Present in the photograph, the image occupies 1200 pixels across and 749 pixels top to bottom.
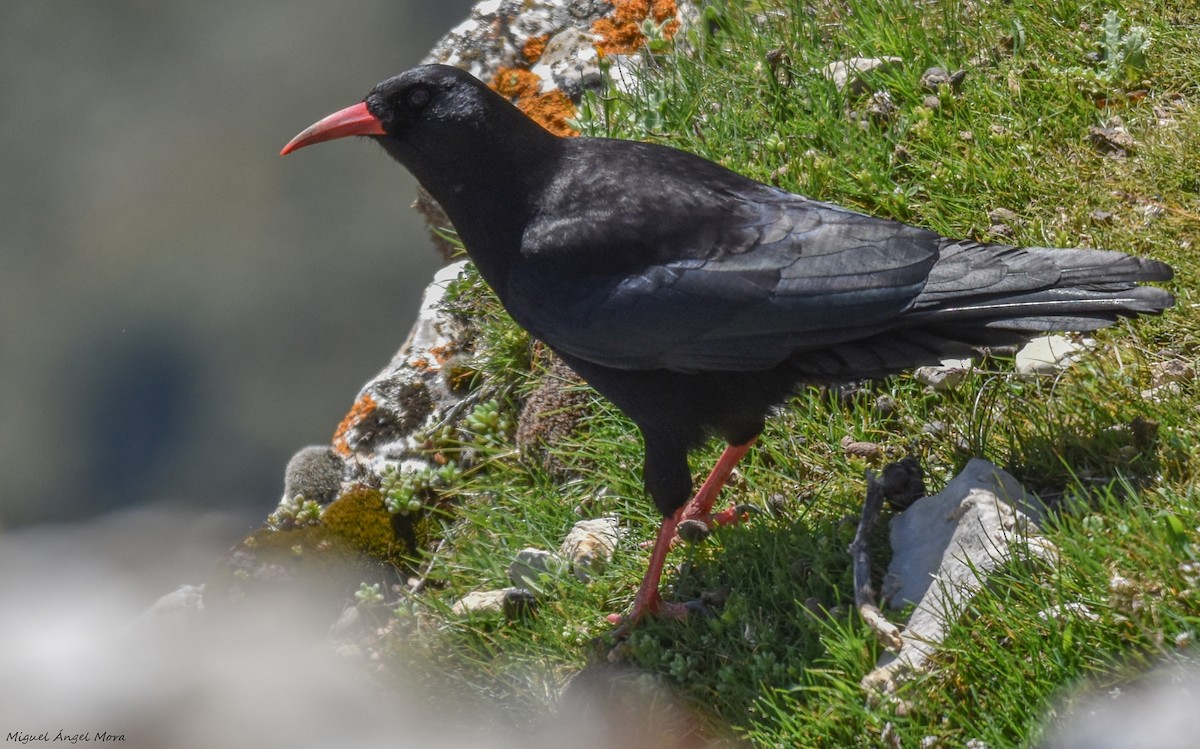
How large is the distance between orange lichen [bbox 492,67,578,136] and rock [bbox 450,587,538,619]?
2653 mm

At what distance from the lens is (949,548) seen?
125 inches

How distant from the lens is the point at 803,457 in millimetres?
4086

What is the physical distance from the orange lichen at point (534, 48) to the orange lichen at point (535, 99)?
135 mm

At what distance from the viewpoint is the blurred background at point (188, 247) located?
28.4ft

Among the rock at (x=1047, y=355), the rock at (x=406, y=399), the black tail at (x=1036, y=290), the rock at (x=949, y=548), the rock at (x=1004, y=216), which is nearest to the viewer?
the rock at (x=949, y=548)

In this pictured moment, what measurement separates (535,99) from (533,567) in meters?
2.93

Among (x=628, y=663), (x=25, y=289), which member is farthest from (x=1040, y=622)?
(x=25, y=289)

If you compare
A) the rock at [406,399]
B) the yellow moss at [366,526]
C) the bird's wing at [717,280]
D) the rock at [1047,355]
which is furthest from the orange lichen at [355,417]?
the rock at [1047,355]

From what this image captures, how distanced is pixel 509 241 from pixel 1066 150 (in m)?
2.28

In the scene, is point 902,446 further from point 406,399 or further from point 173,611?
point 173,611

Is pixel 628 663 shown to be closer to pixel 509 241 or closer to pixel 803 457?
pixel 803 457

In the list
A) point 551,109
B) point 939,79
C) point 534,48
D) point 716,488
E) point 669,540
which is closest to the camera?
point 669,540

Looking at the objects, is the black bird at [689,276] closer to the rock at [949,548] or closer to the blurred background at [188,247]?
the rock at [949,548]

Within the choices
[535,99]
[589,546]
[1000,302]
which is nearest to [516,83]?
[535,99]
